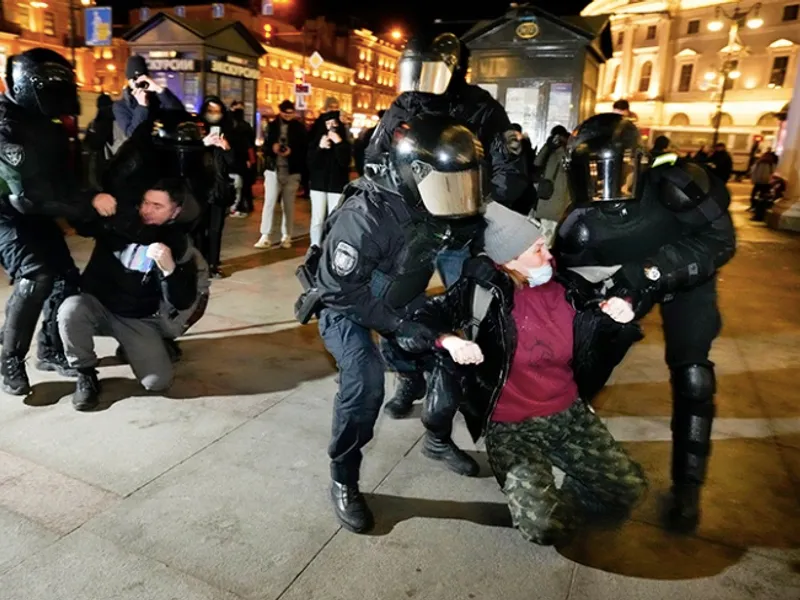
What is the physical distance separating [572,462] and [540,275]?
0.82 metres

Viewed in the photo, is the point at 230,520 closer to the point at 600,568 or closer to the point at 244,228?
the point at 600,568

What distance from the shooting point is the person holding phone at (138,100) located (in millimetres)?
5520

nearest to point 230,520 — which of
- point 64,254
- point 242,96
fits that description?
point 64,254

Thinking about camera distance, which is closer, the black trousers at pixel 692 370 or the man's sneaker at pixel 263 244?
the black trousers at pixel 692 370

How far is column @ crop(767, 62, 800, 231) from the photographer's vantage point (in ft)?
42.2

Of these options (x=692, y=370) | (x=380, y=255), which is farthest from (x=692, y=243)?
(x=380, y=255)

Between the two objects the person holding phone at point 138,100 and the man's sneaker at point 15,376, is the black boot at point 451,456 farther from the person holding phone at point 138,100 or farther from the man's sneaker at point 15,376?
the person holding phone at point 138,100

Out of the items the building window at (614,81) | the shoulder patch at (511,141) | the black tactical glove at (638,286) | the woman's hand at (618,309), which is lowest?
the woman's hand at (618,309)

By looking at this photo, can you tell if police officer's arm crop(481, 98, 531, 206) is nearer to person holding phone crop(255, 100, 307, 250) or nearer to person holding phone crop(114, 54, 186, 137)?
person holding phone crop(114, 54, 186, 137)

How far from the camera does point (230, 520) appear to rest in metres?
2.63

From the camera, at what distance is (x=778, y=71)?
49.0 metres

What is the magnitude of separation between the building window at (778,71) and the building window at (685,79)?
20.6 feet

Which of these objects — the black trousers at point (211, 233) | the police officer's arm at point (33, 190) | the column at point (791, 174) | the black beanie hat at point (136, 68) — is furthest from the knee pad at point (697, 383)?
the column at point (791, 174)

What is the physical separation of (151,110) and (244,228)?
4460mm
